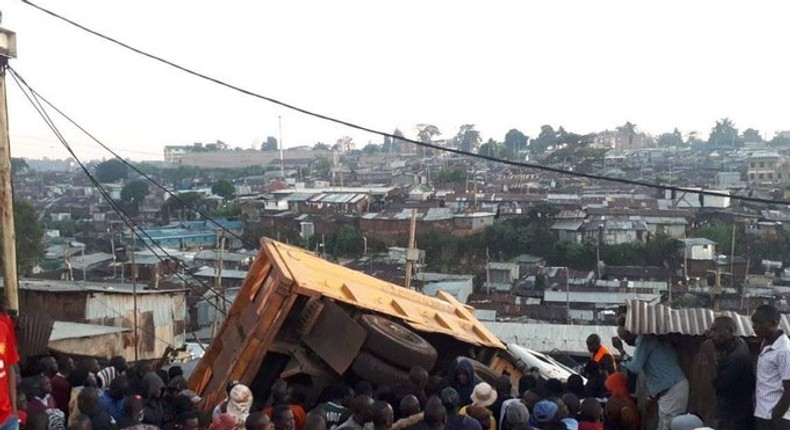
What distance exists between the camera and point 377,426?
427 cm

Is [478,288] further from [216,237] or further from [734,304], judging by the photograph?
[216,237]

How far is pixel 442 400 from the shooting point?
4.83 m

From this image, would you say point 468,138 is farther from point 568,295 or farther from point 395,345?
point 395,345

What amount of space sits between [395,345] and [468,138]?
108 metres

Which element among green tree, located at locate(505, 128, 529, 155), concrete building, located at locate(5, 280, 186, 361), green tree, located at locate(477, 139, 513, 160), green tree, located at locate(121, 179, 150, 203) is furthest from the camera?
green tree, located at locate(505, 128, 529, 155)

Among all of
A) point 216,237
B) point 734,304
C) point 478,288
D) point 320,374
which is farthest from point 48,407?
point 216,237

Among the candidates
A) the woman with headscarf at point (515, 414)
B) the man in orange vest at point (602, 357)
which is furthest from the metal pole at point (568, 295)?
the woman with headscarf at point (515, 414)

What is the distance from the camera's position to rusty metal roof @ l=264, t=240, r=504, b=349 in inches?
243

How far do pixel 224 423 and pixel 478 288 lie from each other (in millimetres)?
27903

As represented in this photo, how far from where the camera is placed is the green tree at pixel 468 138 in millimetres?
109125

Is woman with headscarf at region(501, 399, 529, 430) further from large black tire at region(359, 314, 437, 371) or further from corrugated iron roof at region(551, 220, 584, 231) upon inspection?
corrugated iron roof at region(551, 220, 584, 231)

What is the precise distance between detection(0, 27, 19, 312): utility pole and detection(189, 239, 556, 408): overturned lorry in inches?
73.3

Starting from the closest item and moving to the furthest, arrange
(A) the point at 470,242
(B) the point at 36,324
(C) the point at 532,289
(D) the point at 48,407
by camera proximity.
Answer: (D) the point at 48,407 → (B) the point at 36,324 → (C) the point at 532,289 → (A) the point at 470,242

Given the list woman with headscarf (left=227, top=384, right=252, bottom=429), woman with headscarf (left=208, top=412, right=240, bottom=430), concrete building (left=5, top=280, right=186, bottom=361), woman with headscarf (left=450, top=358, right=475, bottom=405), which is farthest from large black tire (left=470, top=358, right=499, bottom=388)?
concrete building (left=5, top=280, right=186, bottom=361)
